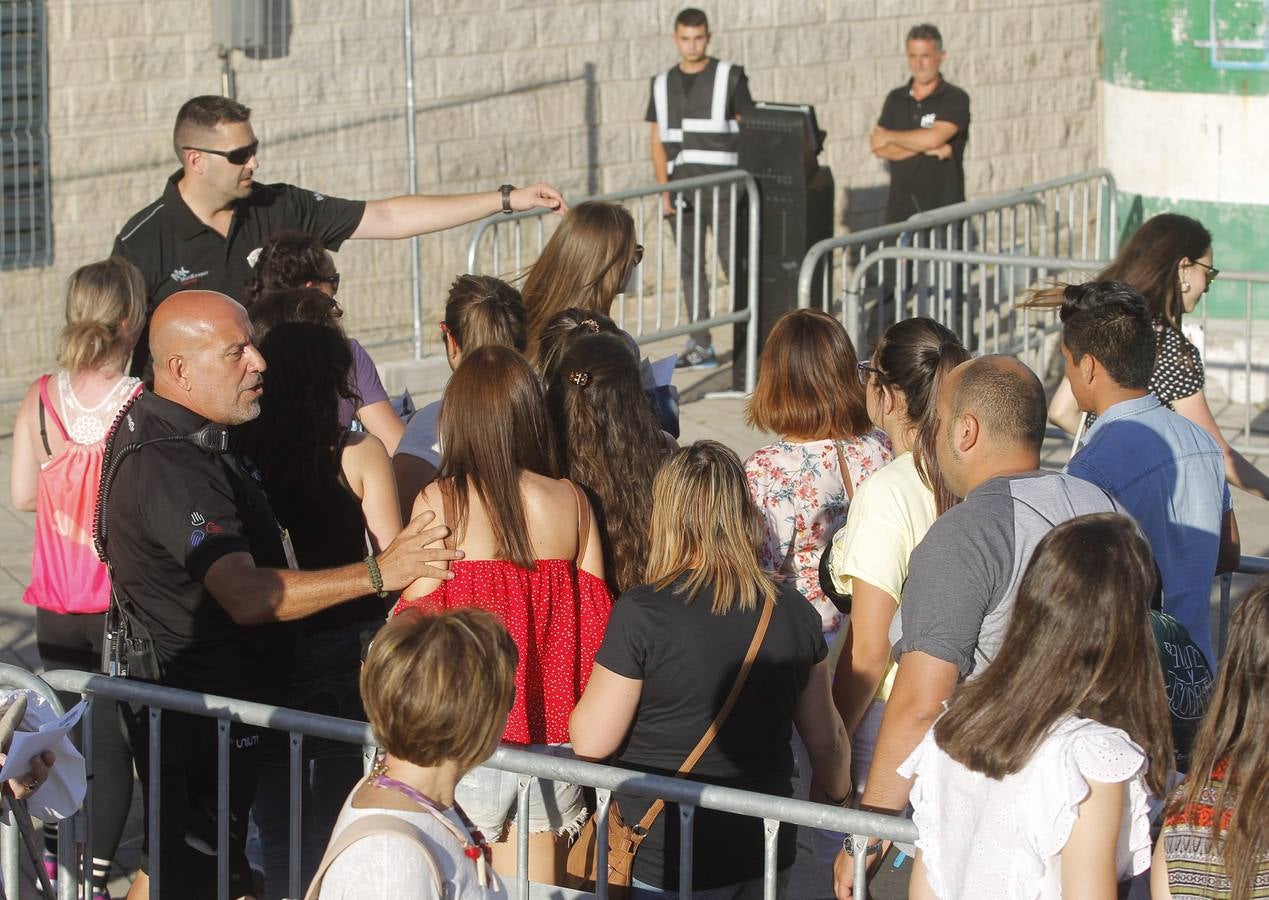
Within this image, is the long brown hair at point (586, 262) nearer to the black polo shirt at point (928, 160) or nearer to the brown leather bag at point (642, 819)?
the brown leather bag at point (642, 819)

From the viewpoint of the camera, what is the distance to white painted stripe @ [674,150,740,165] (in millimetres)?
10258

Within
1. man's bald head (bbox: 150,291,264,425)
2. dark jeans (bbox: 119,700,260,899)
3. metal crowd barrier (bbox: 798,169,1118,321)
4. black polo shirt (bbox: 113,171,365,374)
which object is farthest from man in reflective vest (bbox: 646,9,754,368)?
dark jeans (bbox: 119,700,260,899)

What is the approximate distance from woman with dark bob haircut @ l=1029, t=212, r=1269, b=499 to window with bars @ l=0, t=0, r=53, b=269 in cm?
604

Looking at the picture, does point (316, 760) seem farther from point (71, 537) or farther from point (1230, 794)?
point (1230, 794)

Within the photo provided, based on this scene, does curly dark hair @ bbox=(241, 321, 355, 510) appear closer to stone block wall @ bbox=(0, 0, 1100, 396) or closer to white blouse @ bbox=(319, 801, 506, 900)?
white blouse @ bbox=(319, 801, 506, 900)

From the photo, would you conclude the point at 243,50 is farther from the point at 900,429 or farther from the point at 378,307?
the point at 900,429

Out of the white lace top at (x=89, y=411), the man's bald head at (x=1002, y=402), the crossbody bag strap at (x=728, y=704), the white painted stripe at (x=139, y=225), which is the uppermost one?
the white painted stripe at (x=139, y=225)

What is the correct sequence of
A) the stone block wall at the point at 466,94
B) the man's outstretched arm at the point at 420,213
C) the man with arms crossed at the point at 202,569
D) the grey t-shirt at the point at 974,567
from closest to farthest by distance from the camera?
the grey t-shirt at the point at 974,567, the man with arms crossed at the point at 202,569, the man's outstretched arm at the point at 420,213, the stone block wall at the point at 466,94

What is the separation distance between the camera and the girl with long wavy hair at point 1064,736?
2781 mm

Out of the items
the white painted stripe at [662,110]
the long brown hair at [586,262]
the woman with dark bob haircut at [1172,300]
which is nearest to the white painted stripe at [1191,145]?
the white painted stripe at [662,110]

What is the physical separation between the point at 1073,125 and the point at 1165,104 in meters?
3.24

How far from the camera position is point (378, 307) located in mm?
10562

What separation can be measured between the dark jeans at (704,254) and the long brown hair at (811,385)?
493 centimetres

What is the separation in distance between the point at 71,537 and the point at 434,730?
213cm
